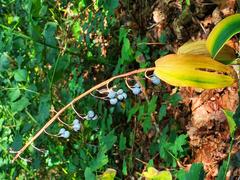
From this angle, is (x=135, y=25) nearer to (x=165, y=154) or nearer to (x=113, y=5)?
(x=113, y=5)

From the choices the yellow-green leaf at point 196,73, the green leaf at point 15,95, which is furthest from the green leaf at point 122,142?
the yellow-green leaf at point 196,73

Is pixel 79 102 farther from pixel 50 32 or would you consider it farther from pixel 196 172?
pixel 196 172

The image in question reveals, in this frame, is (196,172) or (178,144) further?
(178,144)

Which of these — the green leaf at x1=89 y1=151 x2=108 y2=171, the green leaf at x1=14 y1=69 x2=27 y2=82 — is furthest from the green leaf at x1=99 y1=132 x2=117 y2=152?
the green leaf at x1=14 y1=69 x2=27 y2=82

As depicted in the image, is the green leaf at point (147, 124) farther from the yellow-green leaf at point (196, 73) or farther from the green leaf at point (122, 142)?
the yellow-green leaf at point (196, 73)

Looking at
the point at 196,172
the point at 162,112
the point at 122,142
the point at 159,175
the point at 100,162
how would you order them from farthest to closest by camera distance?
the point at 122,142 < the point at 162,112 < the point at 100,162 < the point at 159,175 < the point at 196,172

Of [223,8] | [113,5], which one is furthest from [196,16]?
[113,5]

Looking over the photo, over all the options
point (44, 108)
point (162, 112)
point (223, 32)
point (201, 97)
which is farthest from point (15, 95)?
point (223, 32)

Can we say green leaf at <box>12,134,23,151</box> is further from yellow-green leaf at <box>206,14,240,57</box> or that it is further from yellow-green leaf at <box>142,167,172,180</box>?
yellow-green leaf at <box>206,14,240,57</box>
